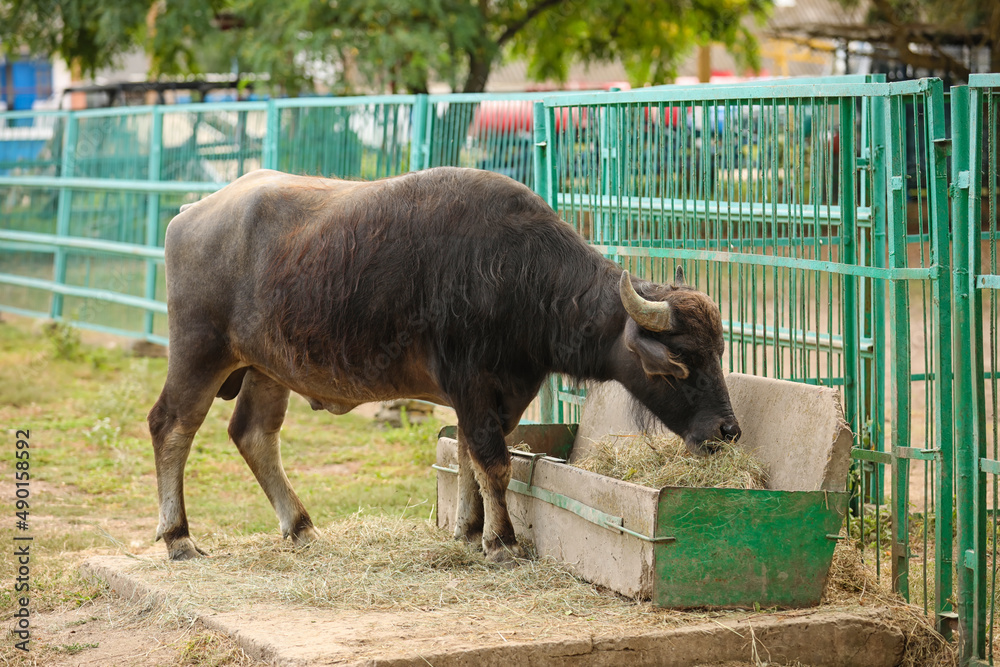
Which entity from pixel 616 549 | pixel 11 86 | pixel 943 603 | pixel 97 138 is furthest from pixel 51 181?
pixel 11 86

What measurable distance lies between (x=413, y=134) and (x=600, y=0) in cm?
804

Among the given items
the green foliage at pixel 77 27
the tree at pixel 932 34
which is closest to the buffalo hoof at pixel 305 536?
the tree at pixel 932 34

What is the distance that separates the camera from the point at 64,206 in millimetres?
14258

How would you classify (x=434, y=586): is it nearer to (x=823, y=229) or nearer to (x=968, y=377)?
(x=968, y=377)

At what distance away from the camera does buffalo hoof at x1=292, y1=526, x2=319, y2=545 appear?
5.96 m

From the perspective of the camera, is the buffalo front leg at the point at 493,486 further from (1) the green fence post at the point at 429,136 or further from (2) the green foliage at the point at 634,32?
(2) the green foliage at the point at 634,32

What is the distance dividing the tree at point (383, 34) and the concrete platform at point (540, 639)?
10486mm

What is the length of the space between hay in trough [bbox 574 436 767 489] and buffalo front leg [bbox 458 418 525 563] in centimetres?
46

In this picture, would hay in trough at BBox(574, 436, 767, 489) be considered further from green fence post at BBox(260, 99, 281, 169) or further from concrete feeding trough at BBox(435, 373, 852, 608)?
green fence post at BBox(260, 99, 281, 169)

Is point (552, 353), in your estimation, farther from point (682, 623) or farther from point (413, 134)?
point (413, 134)

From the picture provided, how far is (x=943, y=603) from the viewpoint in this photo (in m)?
4.64

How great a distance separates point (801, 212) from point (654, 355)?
1113 millimetres

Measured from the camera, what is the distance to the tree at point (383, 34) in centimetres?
1441

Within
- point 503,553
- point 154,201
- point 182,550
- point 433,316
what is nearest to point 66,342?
point 154,201
